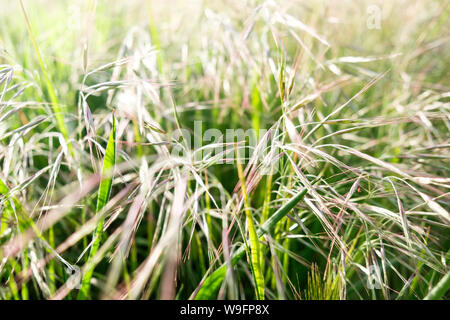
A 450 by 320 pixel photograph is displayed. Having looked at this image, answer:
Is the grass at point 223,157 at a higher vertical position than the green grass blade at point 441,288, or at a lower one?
higher

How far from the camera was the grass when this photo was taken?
455 mm

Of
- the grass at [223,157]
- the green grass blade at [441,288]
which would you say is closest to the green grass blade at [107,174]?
the grass at [223,157]

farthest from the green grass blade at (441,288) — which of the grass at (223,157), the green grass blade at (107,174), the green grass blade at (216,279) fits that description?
the green grass blade at (107,174)

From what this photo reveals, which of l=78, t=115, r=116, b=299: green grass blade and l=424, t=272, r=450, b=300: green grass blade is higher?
l=78, t=115, r=116, b=299: green grass blade

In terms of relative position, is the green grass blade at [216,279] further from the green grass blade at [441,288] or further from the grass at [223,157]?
the green grass blade at [441,288]

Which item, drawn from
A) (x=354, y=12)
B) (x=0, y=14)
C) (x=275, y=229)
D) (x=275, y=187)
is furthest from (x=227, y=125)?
(x=0, y=14)

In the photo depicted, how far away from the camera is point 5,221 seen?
20.9 inches

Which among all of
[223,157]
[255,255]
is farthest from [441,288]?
[223,157]

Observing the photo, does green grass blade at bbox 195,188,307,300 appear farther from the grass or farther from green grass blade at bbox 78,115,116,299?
green grass blade at bbox 78,115,116,299

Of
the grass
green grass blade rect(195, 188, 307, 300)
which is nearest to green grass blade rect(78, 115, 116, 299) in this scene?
the grass

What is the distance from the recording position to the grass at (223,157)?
46 cm

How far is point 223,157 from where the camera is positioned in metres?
0.57
